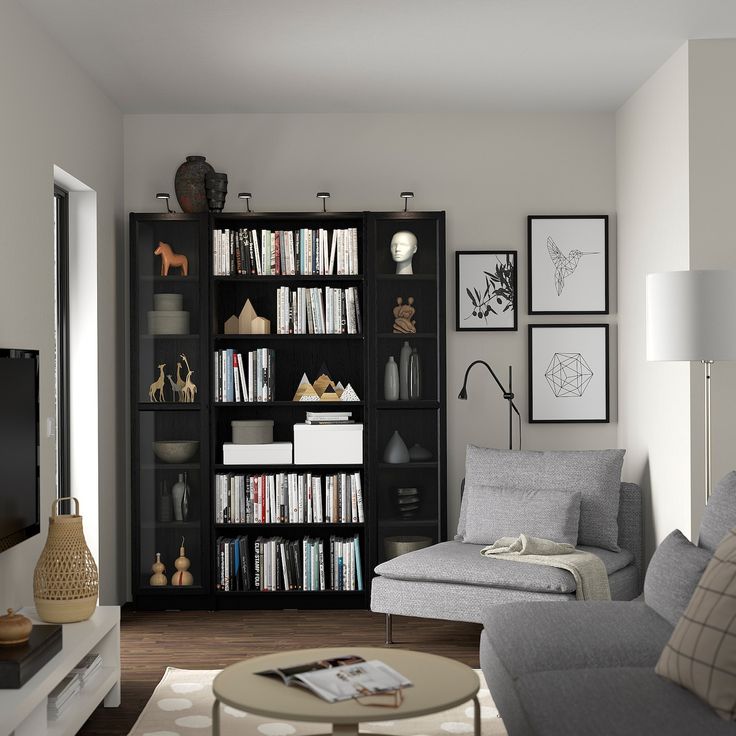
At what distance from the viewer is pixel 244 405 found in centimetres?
534

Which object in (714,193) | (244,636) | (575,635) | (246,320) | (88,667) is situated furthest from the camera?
(246,320)

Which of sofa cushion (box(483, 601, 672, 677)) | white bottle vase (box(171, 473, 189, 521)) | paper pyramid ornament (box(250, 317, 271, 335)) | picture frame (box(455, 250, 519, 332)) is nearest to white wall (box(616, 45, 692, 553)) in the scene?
picture frame (box(455, 250, 519, 332))

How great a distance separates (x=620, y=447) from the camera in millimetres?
5559

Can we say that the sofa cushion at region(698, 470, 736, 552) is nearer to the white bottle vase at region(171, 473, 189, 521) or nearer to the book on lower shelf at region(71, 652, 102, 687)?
the book on lower shelf at region(71, 652, 102, 687)

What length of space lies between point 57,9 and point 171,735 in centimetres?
281

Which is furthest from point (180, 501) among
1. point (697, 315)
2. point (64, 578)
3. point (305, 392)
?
point (697, 315)

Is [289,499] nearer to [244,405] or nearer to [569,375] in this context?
[244,405]

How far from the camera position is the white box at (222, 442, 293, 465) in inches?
209

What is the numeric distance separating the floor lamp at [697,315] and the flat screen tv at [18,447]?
2431 mm

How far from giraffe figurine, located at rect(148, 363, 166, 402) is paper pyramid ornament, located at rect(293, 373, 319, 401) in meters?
0.71

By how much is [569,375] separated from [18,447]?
3159 millimetres

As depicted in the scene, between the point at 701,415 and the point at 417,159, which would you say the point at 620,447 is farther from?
the point at 417,159

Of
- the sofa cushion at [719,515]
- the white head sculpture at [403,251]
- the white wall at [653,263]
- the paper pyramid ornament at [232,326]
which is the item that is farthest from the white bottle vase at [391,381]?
the sofa cushion at [719,515]

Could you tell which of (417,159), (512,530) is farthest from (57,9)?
(512,530)
